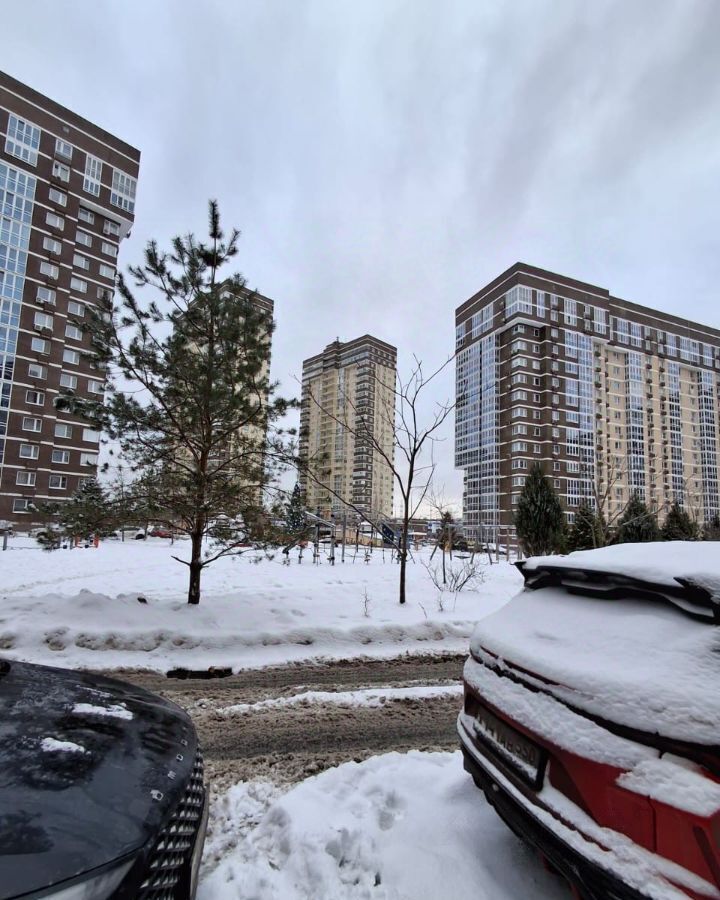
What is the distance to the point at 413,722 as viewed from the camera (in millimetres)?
4016

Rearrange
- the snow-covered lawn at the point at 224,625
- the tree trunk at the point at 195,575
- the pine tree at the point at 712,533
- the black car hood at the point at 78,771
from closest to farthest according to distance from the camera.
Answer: the black car hood at the point at 78,771
the snow-covered lawn at the point at 224,625
the tree trunk at the point at 195,575
the pine tree at the point at 712,533

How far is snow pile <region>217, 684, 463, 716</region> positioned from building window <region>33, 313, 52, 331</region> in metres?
51.3

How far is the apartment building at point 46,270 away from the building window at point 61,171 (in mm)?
100

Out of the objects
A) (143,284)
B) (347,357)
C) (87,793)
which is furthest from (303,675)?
(347,357)

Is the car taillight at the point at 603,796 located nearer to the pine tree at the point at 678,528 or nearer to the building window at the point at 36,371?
the pine tree at the point at 678,528

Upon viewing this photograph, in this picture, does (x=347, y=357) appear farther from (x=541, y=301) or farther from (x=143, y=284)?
(x=143, y=284)

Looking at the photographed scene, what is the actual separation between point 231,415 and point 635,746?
22.4 ft

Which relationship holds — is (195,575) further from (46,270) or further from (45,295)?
(46,270)

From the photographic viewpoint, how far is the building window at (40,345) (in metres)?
43.5

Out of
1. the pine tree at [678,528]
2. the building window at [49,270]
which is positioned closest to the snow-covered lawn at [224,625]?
the pine tree at [678,528]

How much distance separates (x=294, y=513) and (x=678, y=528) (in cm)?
2336

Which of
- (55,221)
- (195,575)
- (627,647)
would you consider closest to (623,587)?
(627,647)

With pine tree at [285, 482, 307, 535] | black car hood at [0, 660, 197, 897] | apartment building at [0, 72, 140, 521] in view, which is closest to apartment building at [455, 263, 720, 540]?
apartment building at [0, 72, 140, 521]

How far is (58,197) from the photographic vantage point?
1823 inches
